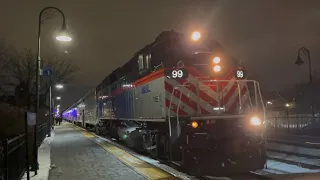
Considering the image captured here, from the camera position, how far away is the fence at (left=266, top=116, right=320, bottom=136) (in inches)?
923

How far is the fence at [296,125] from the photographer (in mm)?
23438

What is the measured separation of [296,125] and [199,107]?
17.9 m

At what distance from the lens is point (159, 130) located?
11414 millimetres

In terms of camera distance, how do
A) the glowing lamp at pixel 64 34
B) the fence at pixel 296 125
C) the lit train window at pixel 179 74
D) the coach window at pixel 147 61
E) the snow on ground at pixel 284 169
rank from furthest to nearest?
the fence at pixel 296 125 < the glowing lamp at pixel 64 34 < the coach window at pixel 147 61 < the snow on ground at pixel 284 169 < the lit train window at pixel 179 74

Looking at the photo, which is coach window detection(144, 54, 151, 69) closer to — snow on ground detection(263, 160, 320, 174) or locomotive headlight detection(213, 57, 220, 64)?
locomotive headlight detection(213, 57, 220, 64)

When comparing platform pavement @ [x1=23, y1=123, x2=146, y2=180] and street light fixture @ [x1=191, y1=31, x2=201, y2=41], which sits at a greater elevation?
street light fixture @ [x1=191, y1=31, x2=201, y2=41]

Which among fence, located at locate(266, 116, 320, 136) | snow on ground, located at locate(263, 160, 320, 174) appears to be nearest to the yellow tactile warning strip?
snow on ground, located at locate(263, 160, 320, 174)

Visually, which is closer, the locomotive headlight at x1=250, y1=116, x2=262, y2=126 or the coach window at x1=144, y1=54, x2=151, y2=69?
the locomotive headlight at x1=250, y1=116, x2=262, y2=126

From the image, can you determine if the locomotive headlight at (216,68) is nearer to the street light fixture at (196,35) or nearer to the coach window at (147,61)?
the street light fixture at (196,35)

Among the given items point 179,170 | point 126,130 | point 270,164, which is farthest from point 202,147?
point 126,130

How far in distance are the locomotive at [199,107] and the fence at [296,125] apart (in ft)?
46.4

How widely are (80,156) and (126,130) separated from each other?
3.19 m

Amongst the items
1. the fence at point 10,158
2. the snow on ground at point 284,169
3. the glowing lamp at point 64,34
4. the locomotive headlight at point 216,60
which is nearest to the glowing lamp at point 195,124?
the locomotive headlight at point 216,60

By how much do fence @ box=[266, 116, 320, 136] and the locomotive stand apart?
557 inches
